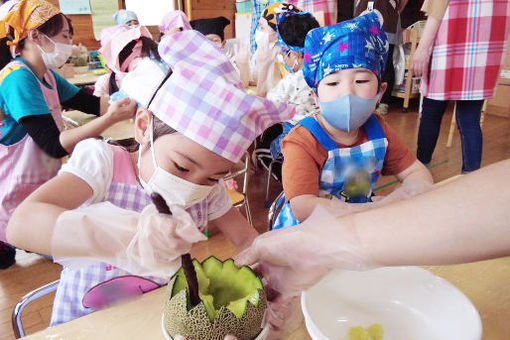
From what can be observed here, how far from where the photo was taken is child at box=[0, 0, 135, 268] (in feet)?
4.54

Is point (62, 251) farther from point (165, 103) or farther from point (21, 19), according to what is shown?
point (21, 19)

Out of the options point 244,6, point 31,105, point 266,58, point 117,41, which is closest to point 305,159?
point 117,41

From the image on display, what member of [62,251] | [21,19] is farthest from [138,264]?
[21,19]

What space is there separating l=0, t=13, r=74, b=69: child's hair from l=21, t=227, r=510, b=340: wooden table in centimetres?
131

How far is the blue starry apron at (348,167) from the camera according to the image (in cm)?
113

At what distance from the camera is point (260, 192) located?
266 centimetres

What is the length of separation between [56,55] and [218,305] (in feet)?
4.76

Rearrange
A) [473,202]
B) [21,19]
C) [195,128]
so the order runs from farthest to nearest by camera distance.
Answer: [21,19], [195,128], [473,202]

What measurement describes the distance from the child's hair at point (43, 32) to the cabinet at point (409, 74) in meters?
3.49

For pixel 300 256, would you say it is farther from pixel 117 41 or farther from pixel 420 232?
pixel 117 41

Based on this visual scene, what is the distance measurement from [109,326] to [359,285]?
1.44 ft

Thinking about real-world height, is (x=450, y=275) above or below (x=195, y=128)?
below

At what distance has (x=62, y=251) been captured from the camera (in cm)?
57

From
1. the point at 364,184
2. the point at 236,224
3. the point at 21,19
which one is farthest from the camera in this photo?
the point at 21,19
